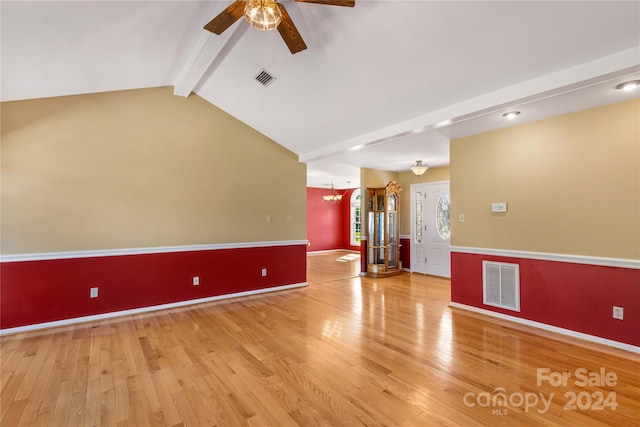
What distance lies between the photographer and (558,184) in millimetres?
3262

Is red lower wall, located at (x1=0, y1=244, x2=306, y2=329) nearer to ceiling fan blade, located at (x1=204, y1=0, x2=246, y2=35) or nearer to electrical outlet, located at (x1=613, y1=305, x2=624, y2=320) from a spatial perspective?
ceiling fan blade, located at (x1=204, y1=0, x2=246, y2=35)

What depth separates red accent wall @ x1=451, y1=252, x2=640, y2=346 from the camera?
2805 millimetres

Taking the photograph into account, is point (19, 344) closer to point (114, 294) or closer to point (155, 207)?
point (114, 294)

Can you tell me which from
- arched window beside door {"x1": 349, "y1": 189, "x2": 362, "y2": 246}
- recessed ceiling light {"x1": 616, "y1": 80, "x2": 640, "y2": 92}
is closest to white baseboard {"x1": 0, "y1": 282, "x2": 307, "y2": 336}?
recessed ceiling light {"x1": 616, "y1": 80, "x2": 640, "y2": 92}

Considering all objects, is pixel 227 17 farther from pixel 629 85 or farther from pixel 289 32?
pixel 629 85

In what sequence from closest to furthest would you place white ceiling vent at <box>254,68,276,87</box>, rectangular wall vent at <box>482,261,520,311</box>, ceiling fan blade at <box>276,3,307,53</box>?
ceiling fan blade at <box>276,3,307,53</box> → white ceiling vent at <box>254,68,276,87</box> → rectangular wall vent at <box>482,261,520,311</box>

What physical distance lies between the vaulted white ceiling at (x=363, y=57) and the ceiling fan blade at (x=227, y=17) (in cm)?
58

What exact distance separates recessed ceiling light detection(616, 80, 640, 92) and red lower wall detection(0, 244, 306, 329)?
486cm

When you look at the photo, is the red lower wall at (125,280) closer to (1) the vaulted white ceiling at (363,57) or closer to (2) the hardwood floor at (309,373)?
(2) the hardwood floor at (309,373)

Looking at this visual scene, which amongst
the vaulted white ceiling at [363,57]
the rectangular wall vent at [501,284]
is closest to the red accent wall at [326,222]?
the vaulted white ceiling at [363,57]

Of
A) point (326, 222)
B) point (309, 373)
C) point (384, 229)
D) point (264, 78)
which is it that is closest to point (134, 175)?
point (264, 78)

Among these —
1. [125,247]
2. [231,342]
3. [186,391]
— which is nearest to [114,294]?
[125,247]

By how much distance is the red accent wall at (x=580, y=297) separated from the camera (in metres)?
2.80

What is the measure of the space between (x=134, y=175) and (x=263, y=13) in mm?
→ 3221
